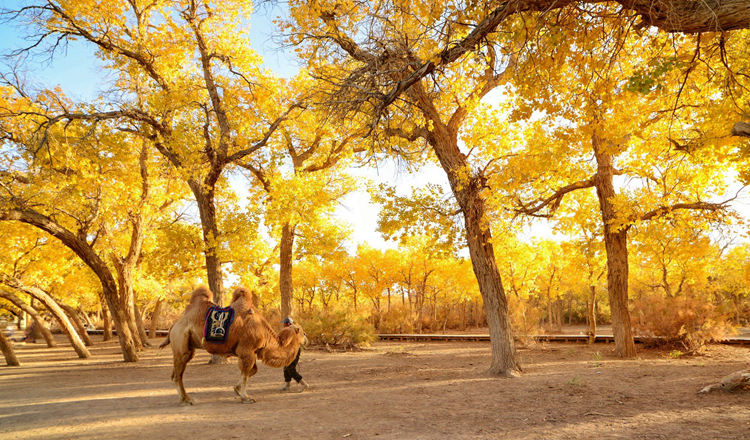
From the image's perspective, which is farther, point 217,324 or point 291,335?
point 291,335

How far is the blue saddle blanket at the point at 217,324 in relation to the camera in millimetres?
7324

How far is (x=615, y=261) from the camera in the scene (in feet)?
43.0

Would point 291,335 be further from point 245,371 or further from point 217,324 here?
point 217,324

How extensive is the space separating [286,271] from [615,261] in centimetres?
1202

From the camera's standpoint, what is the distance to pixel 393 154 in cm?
617

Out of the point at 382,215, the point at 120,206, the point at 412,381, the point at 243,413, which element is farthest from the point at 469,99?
the point at 120,206

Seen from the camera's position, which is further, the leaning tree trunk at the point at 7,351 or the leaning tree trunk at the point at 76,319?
the leaning tree trunk at the point at 76,319

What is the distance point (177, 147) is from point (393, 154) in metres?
8.29

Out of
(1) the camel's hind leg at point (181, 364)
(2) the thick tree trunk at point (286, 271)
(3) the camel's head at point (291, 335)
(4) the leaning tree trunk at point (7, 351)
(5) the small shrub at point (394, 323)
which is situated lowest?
(5) the small shrub at point (394, 323)

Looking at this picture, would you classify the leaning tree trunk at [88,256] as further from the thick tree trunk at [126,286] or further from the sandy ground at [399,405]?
the thick tree trunk at [126,286]

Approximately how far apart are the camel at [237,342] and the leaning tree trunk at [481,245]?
4.68m

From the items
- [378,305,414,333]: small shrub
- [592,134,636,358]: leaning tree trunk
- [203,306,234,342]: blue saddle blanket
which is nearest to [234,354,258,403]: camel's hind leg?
[203,306,234,342]: blue saddle blanket

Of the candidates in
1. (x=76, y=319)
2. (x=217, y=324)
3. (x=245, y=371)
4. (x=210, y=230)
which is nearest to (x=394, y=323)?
(x=76, y=319)

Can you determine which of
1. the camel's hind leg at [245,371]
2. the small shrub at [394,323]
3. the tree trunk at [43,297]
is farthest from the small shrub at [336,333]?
the small shrub at [394,323]
